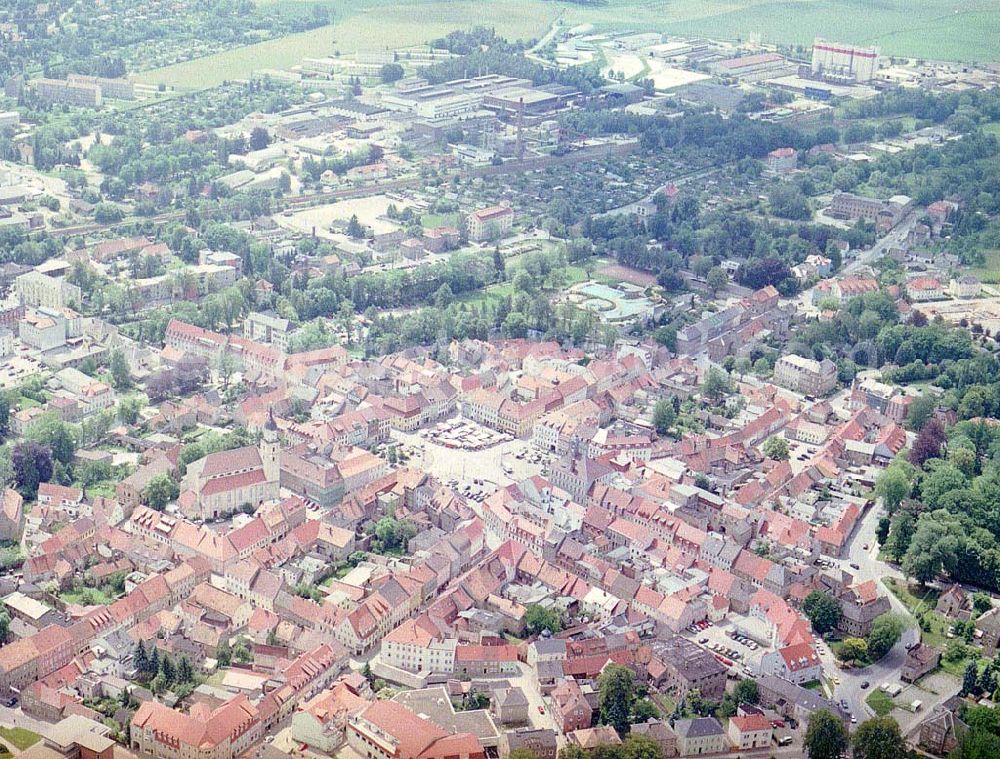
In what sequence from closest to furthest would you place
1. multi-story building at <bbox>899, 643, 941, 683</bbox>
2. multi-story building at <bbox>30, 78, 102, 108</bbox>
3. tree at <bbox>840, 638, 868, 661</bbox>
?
multi-story building at <bbox>899, 643, 941, 683</bbox> < tree at <bbox>840, 638, 868, 661</bbox> < multi-story building at <bbox>30, 78, 102, 108</bbox>

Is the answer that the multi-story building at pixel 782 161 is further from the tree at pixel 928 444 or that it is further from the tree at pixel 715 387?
the tree at pixel 928 444

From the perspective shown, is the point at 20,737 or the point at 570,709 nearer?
the point at 20,737

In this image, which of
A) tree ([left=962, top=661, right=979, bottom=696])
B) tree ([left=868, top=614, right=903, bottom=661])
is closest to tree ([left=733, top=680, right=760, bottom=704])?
tree ([left=868, top=614, right=903, bottom=661])

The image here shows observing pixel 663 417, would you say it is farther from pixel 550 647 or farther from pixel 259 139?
→ pixel 259 139

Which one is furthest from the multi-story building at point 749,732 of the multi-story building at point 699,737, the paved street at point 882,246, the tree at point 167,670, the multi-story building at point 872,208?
the multi-story building at point 872,208

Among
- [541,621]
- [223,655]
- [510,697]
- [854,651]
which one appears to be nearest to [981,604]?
[854,651]

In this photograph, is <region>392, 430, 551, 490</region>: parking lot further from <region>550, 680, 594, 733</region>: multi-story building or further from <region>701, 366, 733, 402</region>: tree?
<region>550, 680, 594, 733</region>: multi-story building
